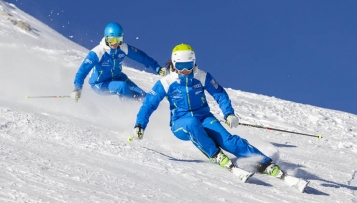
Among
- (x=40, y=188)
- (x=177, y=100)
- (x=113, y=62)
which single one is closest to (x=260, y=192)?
(x=177, y=100)

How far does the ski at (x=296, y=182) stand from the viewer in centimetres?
529

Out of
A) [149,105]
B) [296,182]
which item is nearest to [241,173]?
[296,182]

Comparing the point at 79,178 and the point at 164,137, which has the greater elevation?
the point at 164,137

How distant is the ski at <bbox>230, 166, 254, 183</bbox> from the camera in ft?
17.7

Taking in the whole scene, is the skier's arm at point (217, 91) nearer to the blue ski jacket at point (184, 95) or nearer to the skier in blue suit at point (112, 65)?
the blue ski jacket at point (184, 95)

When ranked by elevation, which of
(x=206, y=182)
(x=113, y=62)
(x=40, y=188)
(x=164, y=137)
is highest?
(x=113, y=62)

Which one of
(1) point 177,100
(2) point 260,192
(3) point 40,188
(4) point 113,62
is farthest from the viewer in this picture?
(4) point 113,62

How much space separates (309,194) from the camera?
527 cm

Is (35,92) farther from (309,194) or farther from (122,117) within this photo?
(309,194)

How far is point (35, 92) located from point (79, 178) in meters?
5.48

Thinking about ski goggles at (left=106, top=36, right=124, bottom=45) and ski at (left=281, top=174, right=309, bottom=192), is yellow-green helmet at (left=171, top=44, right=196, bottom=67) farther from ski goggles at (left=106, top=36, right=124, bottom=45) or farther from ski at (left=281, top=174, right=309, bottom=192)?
ski goggles at (left=106, top=36, right=124, bottom=45)

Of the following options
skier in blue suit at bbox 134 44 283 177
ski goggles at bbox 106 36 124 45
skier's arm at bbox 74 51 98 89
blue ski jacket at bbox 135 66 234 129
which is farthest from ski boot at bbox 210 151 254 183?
ski goggles at bbox 106 36 124 45

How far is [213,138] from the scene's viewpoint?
6051 mm

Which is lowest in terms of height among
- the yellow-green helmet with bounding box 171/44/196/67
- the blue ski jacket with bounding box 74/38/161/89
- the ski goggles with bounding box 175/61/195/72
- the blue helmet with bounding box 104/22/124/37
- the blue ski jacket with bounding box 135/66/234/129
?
the blue ski jacket with bounding box 135/66/234/129
